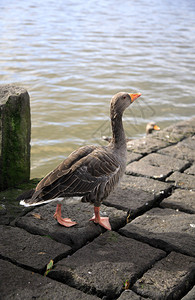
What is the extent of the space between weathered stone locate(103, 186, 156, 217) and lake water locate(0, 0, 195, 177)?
7.13ft

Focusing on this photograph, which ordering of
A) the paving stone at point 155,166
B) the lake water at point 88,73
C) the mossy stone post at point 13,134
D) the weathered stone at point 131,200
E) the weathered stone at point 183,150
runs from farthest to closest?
the lake water at point 88,73
the weathered stone at point 183,150
the paving stone at point 155,166
the mossy stone post at point 13,134
the weathered stone at point 131,200

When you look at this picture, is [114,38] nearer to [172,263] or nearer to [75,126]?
[75,126]

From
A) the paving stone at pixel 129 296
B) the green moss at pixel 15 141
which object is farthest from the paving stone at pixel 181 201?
the green moss at pixel 15 141

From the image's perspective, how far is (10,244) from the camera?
3.76 meters

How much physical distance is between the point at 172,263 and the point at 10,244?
5.08 ft

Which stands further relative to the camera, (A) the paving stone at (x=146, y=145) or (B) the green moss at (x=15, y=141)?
(A) the paving stone at (x=146, y=145)

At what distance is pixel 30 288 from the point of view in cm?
316

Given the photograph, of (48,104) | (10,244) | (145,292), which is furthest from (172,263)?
(48,104)

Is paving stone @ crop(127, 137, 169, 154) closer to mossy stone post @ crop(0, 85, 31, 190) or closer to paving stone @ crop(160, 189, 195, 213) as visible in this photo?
paving stone @ crop(160, 189, 195, 213)

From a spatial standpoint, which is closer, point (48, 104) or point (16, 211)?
point (16, 211)

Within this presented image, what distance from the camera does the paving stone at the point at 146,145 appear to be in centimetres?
654

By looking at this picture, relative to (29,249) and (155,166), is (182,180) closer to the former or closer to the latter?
(155,166)

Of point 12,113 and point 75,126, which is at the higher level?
point 12,113

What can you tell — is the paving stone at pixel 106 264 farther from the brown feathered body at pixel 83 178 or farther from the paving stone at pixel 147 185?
the paving stone at pixel 147 185
